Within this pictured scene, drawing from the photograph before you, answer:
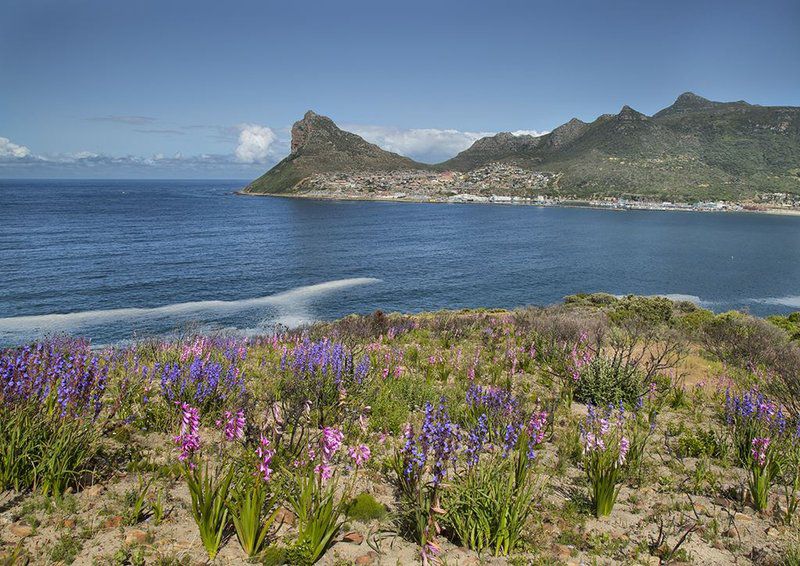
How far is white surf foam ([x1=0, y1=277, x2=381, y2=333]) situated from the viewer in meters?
30.6

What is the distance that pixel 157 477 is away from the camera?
206 inches

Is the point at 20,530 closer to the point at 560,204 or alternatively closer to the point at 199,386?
the point at 199,386

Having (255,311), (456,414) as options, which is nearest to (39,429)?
(456,414)

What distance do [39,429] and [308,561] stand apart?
3.28 meters

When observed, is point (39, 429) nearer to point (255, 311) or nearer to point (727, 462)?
point (727, 462)

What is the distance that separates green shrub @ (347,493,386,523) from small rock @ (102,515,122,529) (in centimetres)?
214

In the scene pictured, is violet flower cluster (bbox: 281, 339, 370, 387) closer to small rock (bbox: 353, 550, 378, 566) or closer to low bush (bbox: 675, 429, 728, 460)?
small rock (bbox: 353, 550, 378, 566)

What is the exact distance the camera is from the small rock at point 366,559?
4160 millimetres

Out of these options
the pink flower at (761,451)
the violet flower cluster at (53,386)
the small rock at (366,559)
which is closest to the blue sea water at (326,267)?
the violet flower cluster at (53,386)

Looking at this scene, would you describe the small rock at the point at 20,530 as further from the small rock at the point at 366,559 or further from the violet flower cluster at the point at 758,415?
the violet flower cluster at the point at 758,415

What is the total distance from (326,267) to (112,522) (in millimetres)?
54034

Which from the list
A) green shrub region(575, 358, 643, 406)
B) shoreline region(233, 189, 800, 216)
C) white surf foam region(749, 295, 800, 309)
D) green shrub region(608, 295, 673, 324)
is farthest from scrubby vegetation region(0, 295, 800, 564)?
shoreline region(233, 189, 800, 216)

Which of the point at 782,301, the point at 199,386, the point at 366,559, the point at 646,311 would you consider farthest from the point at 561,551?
the point at 782,301

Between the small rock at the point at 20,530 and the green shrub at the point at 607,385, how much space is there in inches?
322
